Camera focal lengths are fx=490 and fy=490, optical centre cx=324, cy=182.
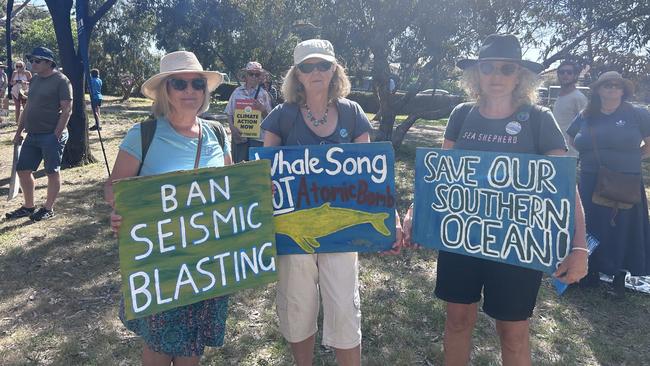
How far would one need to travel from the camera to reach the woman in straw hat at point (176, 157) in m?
2.26

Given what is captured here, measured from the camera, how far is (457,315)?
2615mm

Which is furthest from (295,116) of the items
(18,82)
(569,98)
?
(18,82)

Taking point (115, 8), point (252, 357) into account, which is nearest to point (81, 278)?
point (252, 357)

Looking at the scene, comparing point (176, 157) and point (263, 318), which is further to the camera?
point (263, 318)

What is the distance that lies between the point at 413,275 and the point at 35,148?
4591mm

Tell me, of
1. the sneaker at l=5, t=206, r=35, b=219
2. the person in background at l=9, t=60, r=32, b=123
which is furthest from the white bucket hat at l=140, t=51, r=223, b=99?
the person in background at l=9, t=60, r=32, b=123

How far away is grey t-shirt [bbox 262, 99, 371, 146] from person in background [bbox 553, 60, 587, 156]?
3848mm

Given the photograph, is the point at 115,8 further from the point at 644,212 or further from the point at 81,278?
the point at 644,212

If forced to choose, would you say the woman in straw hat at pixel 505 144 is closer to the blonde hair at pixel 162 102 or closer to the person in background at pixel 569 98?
the blonde hair at pixel 162 102

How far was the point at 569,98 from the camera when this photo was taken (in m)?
5.54

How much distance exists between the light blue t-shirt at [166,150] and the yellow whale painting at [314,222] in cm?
48

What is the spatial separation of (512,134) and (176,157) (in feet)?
5.30

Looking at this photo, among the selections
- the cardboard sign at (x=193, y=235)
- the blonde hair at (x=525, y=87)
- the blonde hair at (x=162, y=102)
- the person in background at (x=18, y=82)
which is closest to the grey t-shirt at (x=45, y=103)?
the blonde hair at (x=162, y=102)

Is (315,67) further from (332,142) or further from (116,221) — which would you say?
(116,221)
